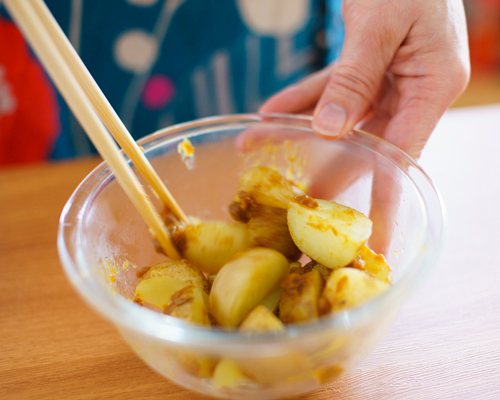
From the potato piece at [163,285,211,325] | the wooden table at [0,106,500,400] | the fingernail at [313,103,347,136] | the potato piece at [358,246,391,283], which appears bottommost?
the wooden table at [0,106,500,400]

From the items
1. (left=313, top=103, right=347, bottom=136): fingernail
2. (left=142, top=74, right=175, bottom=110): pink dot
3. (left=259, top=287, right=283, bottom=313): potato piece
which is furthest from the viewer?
(left=142, top=74, right=175, bottom=110): pink dot

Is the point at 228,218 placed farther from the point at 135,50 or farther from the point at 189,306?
the point at 135,50

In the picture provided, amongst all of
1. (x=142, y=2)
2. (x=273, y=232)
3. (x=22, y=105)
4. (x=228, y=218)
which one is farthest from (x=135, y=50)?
(x=273, y=232)

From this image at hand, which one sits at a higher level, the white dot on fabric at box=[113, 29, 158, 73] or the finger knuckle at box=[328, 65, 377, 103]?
the finger knuckle at box=[328, 65, 377, 103]

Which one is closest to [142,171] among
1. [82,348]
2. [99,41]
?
[82,348]

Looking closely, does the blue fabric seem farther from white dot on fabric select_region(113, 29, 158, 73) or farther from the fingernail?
the fingernail

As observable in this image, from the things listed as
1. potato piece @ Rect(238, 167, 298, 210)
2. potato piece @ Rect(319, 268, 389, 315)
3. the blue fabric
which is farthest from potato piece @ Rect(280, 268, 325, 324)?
the blue fabric
